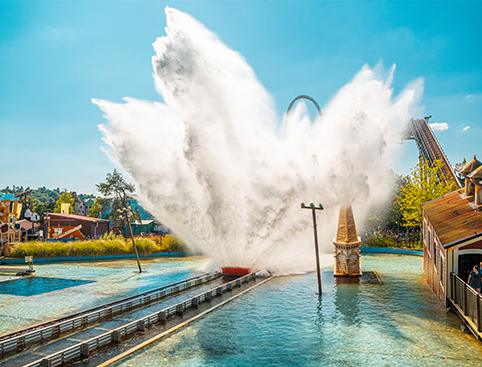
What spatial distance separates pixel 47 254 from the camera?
4503 centimetres

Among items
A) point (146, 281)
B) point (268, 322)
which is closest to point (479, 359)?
point (268, 322)

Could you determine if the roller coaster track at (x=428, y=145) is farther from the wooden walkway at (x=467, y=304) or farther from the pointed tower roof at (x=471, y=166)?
the wooden walkway at (x=467, y=304)

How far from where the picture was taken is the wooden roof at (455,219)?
748 inches

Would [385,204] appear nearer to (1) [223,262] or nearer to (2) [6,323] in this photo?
(1) [223,262]

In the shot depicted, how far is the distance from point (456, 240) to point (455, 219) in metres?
4.85

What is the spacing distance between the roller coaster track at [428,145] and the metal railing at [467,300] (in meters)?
36.2

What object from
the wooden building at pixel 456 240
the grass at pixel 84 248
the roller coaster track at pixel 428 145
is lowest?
the grass at pixel 84 248

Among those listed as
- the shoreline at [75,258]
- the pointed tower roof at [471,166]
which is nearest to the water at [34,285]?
the shoreline at [75,258]

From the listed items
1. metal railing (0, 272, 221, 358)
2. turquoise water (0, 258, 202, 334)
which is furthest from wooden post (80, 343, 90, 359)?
turquoise water (0, 258, 202, 334)

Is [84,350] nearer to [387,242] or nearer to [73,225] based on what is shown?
[387,242]

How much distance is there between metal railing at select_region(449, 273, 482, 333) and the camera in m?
14.6

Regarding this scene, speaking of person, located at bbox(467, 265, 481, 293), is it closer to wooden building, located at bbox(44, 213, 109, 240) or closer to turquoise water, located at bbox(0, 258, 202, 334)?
turquoise water, located at bbox(0, 258, 202, 334)

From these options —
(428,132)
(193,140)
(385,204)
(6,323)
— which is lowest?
(6,323)

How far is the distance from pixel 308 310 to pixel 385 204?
46.1 meters
